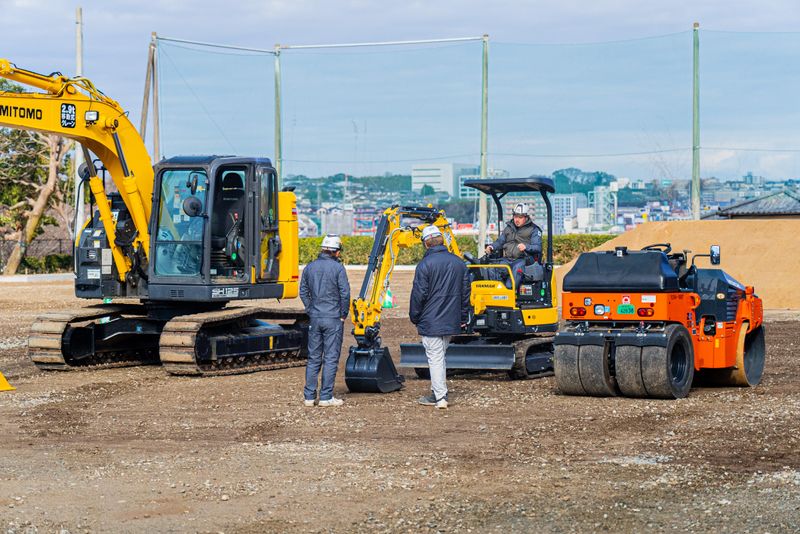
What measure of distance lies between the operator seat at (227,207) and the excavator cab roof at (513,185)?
3.29 m

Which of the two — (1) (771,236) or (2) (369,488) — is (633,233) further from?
(2) (369,488)

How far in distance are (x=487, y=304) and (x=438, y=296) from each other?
268 centimetres

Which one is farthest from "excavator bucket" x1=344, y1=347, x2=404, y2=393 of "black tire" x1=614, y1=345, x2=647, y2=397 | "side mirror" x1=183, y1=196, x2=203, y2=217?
"side mirror" x1=183, y1=196, x2=203, y2=217

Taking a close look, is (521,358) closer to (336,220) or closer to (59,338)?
(59,338)

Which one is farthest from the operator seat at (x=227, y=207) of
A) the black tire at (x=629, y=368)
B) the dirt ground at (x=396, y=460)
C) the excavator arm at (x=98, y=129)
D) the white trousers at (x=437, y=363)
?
the black tire at (x=629, y=368)

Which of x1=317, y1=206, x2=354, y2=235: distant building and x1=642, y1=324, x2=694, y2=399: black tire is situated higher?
x1=317, y1=206, x2=354, y2=235: distant building

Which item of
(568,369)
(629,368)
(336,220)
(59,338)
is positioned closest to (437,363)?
(568,369)

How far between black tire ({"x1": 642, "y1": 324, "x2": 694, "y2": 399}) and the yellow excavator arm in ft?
10.6

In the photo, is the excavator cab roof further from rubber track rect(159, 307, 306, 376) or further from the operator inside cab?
rubber track rect(159, 307, 306, 376)

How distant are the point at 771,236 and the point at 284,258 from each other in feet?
A: 61.2

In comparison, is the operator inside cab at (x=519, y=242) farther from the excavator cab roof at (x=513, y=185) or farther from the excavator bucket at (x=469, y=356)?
the excavator bucket at (x=469, y=356)

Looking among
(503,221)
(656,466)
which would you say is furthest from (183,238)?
(656,466)

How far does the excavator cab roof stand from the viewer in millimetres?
15836

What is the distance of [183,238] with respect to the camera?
17.0 meters
